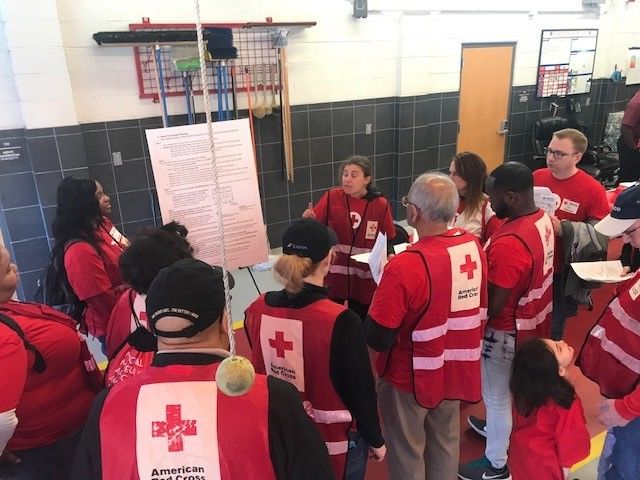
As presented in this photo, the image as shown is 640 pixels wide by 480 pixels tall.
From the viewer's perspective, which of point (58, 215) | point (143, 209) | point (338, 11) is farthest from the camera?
point (338, 11)

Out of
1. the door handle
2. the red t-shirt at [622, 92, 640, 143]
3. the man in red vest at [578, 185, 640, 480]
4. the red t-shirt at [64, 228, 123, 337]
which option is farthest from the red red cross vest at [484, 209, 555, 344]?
the door handle

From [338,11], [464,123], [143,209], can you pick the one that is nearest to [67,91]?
[143,209]

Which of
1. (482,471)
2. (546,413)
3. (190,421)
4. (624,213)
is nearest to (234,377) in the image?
(190,421)

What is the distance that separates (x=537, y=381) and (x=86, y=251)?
1.93m

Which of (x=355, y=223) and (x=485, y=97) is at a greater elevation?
(x=485, y=97)

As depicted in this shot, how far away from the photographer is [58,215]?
2299 mm

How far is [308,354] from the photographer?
1.60 metres

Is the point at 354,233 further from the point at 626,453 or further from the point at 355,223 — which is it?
the point at 626,453

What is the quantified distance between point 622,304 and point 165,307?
60.4 inches

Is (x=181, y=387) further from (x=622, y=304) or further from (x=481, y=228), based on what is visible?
(x=481, y=228)

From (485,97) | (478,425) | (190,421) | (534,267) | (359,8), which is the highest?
(359,8)

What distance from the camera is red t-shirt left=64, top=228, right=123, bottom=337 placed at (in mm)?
2221

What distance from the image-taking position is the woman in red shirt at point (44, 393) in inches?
59.9

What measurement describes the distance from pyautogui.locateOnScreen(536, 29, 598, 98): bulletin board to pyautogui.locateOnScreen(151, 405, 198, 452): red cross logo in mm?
7000
